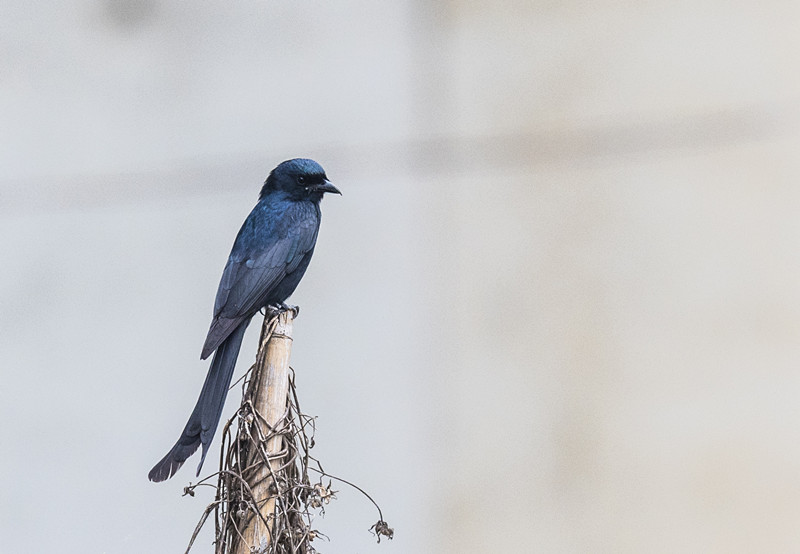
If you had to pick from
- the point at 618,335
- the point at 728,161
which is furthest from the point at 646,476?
the point at 728,161

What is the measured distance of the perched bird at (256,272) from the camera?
6.17 feet

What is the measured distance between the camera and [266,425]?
179 cm

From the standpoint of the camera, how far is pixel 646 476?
307 cm

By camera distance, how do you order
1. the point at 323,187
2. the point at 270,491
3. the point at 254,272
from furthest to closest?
1. the point at 323,187
2. the point at 254,272
3. the point at 270,491

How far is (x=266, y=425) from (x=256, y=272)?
61 cm

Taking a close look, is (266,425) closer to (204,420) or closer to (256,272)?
(204,420)

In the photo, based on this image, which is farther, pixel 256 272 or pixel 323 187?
pixel 323 187

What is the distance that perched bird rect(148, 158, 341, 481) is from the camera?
188cm

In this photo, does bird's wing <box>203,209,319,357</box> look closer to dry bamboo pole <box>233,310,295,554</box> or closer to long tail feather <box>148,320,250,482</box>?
long tail feather <box>148,320,250,482</box>

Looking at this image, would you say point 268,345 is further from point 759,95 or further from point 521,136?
point 759,95

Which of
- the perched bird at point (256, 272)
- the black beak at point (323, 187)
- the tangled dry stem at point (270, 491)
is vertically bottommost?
the tangled dry stem at point (270, 491)

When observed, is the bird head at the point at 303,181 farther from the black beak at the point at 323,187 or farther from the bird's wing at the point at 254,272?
the bird's wing at the point at 254,272

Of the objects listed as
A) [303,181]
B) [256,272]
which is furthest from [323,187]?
[256,272]

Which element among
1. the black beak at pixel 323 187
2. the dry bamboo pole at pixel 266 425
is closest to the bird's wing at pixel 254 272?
the black beak at pixel 323 187
